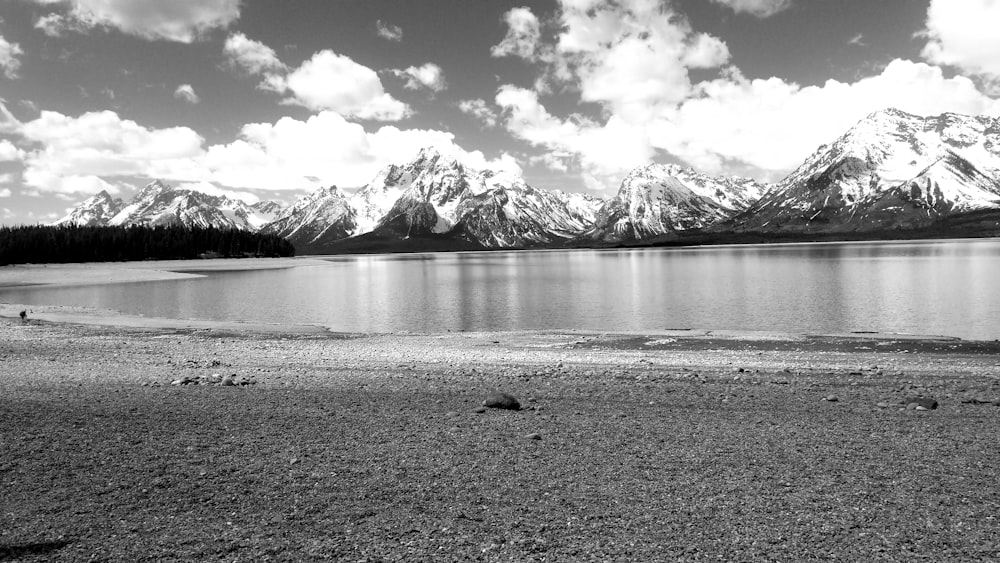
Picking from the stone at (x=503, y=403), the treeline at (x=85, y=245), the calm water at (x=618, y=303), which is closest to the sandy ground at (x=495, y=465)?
the stone at (x=503, y=403)

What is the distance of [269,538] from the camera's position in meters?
7.07

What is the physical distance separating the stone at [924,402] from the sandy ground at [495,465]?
14 centimetres

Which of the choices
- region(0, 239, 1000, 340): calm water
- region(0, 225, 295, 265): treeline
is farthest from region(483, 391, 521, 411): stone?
region(0, 225, 295, 265): treeline

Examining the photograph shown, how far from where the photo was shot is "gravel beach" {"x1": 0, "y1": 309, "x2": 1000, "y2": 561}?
6.98 meters

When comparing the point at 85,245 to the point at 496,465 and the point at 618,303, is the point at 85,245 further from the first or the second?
the point at 496,465

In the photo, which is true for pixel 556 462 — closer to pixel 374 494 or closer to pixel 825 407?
pixel 374 494

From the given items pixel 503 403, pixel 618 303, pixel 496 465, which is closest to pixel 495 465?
pixel 496 465

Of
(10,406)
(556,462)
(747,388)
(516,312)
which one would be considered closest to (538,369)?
(747,388)

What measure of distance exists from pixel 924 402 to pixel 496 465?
34.6ft

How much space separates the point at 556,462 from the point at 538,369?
10.8 meters

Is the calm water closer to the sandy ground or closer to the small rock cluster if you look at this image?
the sandy ground

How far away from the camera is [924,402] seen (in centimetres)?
1388

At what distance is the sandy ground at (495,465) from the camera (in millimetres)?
6980

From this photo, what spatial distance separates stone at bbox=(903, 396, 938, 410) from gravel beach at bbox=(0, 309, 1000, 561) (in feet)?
0.35
